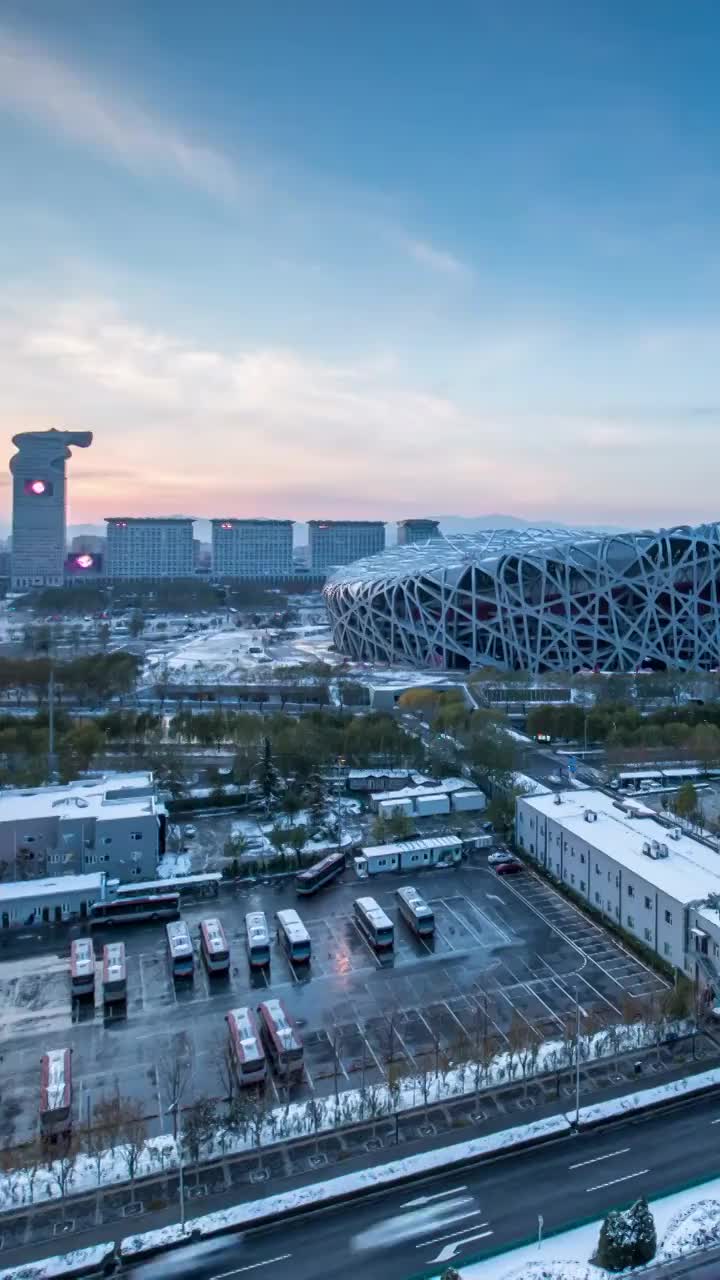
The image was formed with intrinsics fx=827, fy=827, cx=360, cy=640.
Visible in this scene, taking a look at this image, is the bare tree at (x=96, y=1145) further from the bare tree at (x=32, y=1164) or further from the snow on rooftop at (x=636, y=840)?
the snow on rooftop at (x=636, y=840)

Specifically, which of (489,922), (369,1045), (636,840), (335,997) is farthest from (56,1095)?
(636,840)

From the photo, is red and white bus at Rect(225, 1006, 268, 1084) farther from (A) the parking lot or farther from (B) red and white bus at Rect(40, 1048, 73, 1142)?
(B) red and white bus at Rect(40, 1048, 73, 1142)

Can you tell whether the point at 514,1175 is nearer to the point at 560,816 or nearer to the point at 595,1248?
the point at 595,1248

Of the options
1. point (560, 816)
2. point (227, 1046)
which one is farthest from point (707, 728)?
point (227, 1046)

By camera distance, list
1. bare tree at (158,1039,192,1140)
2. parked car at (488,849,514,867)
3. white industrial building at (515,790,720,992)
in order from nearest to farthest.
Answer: bare tree at (158,1039,192,1140) < white industrial building at (515,790,720,992) < parked car at (488,849,514,867)

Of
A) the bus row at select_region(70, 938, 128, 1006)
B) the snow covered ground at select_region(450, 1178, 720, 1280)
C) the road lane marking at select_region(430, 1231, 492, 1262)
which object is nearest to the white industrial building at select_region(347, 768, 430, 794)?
the bus row at select_region(70, 938, 128, 1006)

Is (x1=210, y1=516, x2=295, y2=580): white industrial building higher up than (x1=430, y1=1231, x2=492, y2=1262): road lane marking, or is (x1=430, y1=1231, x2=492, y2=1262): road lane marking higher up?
(x1=210, y1=516, x2=295, y2=580): white industrial building

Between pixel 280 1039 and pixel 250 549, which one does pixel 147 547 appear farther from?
pixel 280 1039
